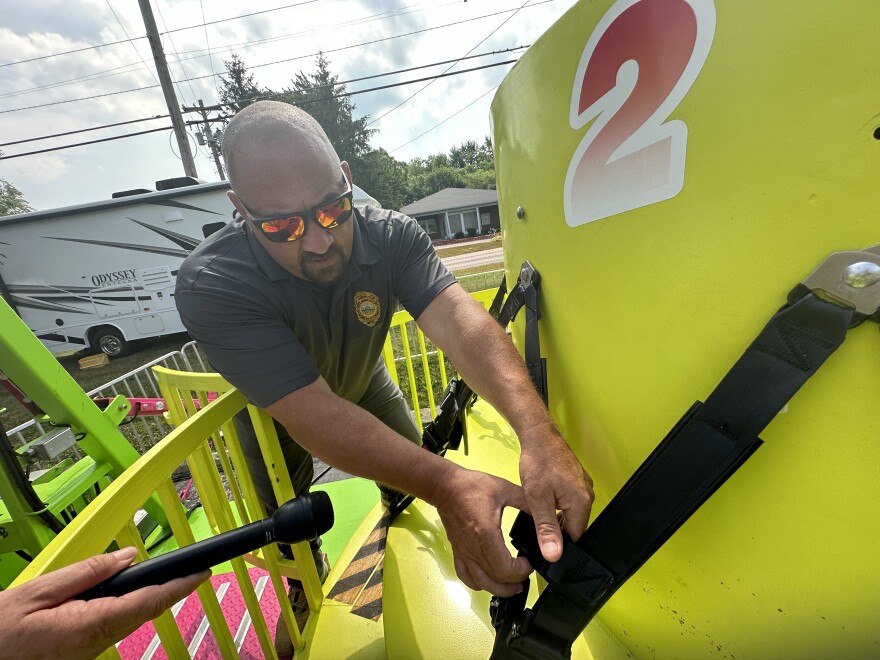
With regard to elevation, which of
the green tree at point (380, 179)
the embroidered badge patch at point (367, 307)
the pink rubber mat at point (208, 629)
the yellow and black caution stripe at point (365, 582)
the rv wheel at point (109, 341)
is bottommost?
the rv wheel at point (109, 341)

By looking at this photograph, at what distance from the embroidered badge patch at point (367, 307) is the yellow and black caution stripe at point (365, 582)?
0.94m

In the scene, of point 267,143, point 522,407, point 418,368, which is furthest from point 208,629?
point 418,368

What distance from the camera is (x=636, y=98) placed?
0.65 meters

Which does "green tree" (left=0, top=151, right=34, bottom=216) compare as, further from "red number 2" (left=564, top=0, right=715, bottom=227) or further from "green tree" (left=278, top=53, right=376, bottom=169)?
"red number 2" (left=564, top=0, right=715, bottom=227)

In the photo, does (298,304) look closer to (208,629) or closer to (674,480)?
(674,480)

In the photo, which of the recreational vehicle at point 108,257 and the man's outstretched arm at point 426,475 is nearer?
the man's outstretched arm at point 426,475

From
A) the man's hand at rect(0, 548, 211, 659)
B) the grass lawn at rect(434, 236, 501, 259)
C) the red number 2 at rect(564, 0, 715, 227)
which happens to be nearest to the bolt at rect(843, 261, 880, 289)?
the red number 2 at rect(564, 0, 715, 227)

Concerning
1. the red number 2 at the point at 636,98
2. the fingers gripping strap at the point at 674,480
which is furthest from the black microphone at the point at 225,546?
the red number 2 at the point at 636,98

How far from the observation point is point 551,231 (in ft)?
2.90

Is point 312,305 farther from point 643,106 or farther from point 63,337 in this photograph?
point 63,337

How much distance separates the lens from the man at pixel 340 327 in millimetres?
916

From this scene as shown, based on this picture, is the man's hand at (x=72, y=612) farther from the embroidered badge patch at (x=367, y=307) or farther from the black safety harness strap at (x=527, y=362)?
the embroidered badge patch at (x=367, y=307)

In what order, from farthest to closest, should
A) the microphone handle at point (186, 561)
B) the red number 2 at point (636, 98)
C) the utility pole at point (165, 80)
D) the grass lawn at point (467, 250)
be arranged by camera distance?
the grass lawn at point (467, 250), the utility pole at point (165, 80), the microphone handle at point (186, 561), the red number 2 at point (636, 98)

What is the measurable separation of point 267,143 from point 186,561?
3.86 feet
